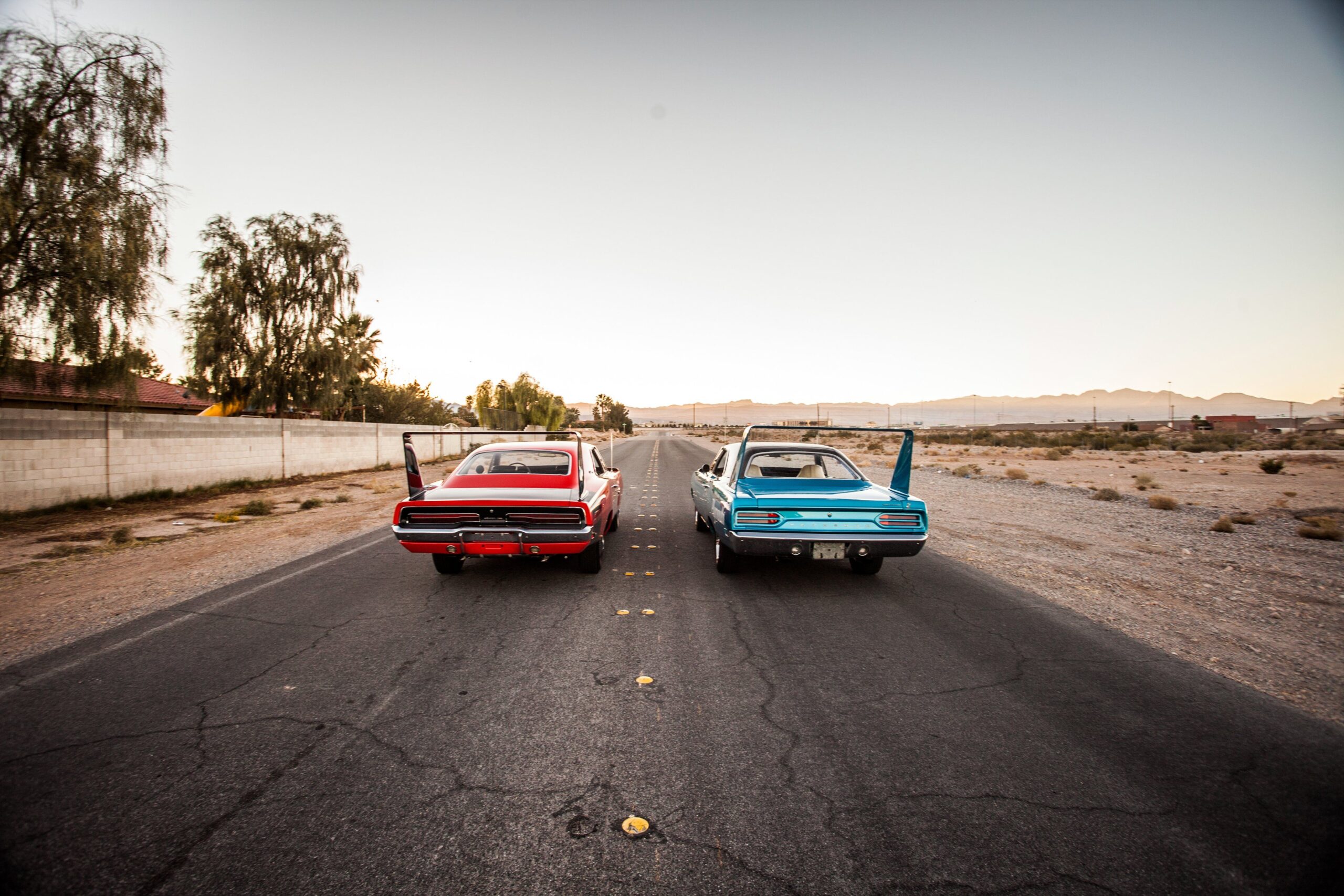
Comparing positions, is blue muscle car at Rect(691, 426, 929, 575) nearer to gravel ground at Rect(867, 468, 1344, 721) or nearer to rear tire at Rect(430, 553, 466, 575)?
gravel ground at Rect(867, 468, 1344, 721)

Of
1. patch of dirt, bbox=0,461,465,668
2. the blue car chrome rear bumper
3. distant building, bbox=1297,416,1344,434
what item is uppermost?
distant building, bbox=1297,416,1344,434

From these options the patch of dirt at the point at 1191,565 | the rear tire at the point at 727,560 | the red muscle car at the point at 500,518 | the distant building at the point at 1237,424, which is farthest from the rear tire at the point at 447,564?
the distant building at the point at 1237,424

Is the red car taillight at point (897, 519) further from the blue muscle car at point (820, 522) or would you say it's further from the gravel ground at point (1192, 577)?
the gravel ground at point (1192, 577)

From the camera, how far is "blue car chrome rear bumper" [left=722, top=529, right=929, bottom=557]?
624cm

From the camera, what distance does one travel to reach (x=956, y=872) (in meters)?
2.36

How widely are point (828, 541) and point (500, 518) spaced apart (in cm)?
338

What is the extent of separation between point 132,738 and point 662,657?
10.3 ft

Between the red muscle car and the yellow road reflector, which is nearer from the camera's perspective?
the yellow road reflector

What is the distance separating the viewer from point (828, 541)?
624 centimetres

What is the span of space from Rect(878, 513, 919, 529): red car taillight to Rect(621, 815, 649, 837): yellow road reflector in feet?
14.4

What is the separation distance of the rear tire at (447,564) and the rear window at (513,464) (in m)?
1.02

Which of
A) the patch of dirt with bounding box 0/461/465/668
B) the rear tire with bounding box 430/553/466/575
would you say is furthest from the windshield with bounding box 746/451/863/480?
the patch of dirt with bounding box 0/461/465/668

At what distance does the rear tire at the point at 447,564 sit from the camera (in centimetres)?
697

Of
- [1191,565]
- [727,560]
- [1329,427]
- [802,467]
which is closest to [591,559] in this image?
[727,560]
